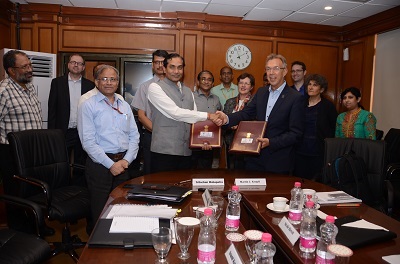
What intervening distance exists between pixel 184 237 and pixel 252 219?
80 cm

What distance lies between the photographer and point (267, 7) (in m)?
4.88

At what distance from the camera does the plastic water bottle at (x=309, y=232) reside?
1.26 metres

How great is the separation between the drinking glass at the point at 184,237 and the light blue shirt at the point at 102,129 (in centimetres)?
136

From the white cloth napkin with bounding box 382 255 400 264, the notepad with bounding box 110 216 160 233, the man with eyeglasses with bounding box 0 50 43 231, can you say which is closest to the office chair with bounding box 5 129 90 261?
the man with eyeglasses with bounding box 0 50 43 231

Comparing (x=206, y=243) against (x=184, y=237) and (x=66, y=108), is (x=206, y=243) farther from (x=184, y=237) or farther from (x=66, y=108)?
(x=66, y=108)

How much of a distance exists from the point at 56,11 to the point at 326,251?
526 cm

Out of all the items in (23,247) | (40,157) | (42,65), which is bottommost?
(23,247)

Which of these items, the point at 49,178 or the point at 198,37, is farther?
the point at 198,37

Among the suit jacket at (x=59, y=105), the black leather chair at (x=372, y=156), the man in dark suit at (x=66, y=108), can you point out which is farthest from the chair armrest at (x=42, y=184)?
the black leather chair at (x=372, y=156)

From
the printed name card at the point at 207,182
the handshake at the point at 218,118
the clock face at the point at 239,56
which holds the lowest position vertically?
the printed name card at the point at 207,182

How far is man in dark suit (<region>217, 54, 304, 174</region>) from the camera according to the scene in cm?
280

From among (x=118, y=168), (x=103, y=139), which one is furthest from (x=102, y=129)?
(x=118, y=168)

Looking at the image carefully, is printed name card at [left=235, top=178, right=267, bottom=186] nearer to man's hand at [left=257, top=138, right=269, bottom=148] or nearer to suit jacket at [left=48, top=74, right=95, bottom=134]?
man's hand at [left=257, top=138, right=269, bottom=148]

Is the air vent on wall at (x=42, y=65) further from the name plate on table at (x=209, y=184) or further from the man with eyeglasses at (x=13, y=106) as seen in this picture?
the name plate on table at (x=209, y=184)
